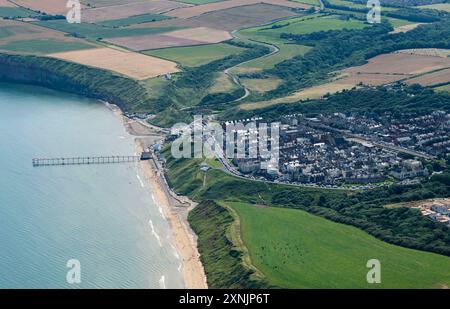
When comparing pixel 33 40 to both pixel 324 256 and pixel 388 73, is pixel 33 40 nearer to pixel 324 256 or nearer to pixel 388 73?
pixel 388 73

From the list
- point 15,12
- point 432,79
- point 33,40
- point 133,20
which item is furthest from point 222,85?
point 15,12

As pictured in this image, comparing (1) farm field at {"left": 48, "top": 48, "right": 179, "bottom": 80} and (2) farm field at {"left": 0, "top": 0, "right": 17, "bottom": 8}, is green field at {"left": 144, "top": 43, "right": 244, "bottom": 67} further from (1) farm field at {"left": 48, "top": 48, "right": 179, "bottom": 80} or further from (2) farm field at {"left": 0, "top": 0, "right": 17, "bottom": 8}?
(2) farm field at {"left": 0, "top": 0, "right": 17, "bottom": 8}

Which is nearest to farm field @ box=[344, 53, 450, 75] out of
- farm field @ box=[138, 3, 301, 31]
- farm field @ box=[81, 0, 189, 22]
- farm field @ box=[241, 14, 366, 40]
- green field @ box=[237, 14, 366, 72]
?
green field @ box=[237, 14, 366, 72]

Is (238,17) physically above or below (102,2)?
below

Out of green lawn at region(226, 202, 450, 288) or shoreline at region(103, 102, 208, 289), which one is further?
shoreline at region(103, 102, 208, 289)

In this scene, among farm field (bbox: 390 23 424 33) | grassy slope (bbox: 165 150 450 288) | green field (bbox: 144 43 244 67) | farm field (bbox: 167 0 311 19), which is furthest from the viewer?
farm field (bbox: 167 0 311 19)

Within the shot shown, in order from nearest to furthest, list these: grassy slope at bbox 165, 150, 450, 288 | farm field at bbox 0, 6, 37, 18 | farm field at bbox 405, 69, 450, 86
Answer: grassy slope at bbox 165, 150, 450, 288, farm field at bbox 405, 69, 450, 86, farm field at bbox 0, 6, 37, 18
